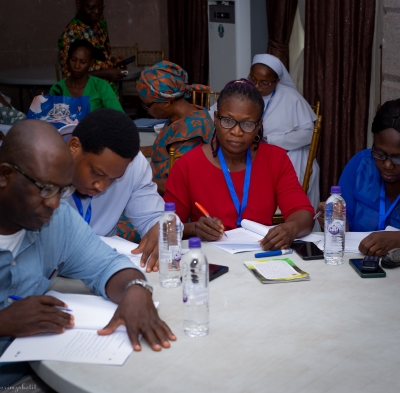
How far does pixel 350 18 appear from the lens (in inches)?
188

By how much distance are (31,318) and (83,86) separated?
3.80 m

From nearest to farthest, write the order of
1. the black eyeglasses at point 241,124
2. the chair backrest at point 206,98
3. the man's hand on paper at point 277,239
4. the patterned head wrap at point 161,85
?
the man's hand on paper at point 277,239
the black eyeglasses at point 241,124
the patterned head wrap at point 161,85
the chair backrest at point 206,98

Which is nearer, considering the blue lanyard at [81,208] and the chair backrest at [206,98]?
the blue lanyard at [81,208]

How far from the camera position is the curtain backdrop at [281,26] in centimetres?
562

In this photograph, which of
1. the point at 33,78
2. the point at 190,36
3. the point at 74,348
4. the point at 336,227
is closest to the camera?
→ the point at 74,348

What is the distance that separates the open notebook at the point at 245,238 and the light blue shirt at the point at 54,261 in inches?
21.7

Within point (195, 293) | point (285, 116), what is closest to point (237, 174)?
point (195, 293)

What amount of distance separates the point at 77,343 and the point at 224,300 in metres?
0.52

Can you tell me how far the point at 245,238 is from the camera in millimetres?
2662

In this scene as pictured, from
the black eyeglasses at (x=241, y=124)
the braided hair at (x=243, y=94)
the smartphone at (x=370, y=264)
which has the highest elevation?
the braided hair at (x=243, y=94)

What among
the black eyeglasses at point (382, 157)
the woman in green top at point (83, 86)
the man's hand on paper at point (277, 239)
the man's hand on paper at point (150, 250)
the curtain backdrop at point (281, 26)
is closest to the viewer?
the man's hand on paper at point (150, 250)

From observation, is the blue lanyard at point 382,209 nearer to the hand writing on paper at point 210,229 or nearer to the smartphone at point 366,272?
the smartphone at point 366,272

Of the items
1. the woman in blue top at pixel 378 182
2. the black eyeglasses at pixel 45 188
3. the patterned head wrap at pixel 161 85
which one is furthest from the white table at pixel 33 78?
the black eyeglasses at pixel 45 188

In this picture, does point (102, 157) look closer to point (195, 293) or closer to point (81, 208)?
point (81, 208)
